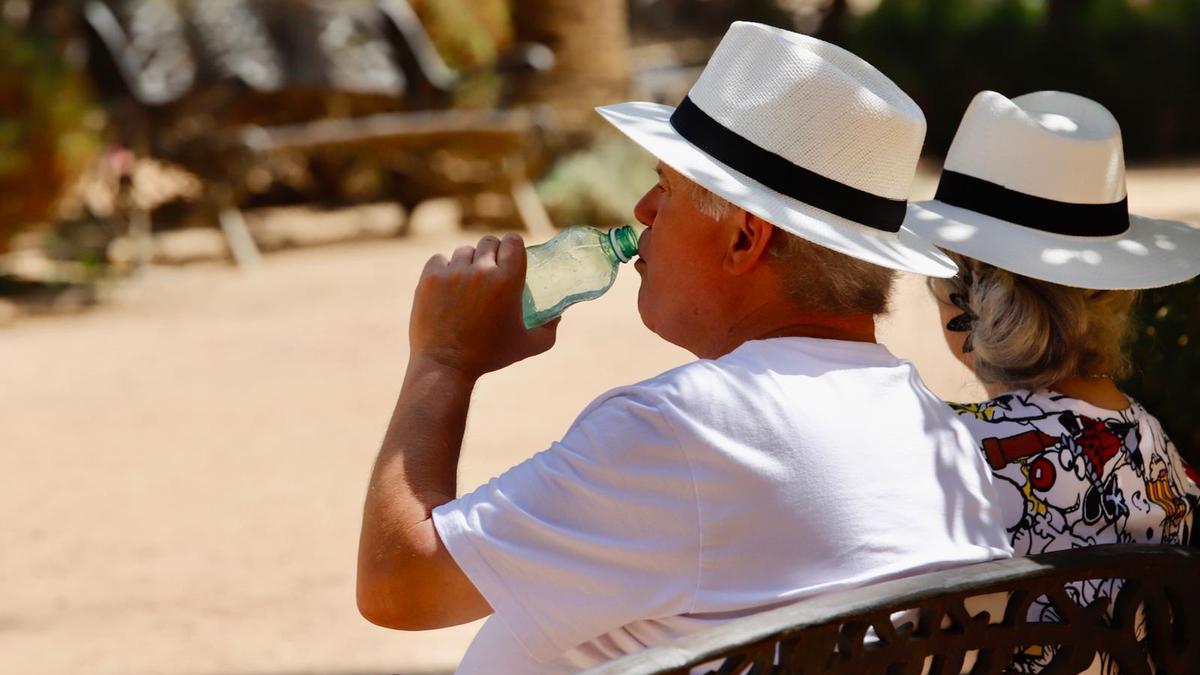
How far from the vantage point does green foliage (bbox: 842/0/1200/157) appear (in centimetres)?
1869

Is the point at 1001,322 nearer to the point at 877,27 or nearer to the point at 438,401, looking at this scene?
the point at 438,401

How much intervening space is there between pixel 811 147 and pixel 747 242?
0.14m

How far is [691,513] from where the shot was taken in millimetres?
1642

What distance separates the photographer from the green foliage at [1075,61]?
736 inches

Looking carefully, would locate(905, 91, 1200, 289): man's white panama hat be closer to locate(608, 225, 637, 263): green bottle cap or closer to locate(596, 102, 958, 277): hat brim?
locate(596, 102, 958, 277): hat brim

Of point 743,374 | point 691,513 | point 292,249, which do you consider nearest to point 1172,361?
point 743,374

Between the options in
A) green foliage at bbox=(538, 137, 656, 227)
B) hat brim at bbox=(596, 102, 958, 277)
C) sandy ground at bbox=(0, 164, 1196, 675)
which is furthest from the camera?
green foliage at bbox=(538, 137, 656, 227)

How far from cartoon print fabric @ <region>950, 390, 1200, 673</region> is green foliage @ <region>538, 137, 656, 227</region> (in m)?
11.2

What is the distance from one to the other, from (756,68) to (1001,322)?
0.68 metres

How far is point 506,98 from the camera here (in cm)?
1540

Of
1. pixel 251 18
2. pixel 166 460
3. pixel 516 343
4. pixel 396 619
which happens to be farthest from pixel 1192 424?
pixel 251 18

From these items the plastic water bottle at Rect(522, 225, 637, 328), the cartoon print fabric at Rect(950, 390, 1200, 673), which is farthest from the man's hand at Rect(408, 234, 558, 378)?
the cartoon print fabric at Rect(950, 390, 1200, 673)

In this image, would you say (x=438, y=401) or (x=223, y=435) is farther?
(x=223, y=435)

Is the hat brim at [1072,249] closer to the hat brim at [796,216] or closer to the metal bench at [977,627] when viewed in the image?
the hat brim at [796,216]
